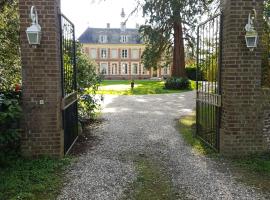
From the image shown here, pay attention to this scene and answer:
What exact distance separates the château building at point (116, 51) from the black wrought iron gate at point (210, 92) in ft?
155

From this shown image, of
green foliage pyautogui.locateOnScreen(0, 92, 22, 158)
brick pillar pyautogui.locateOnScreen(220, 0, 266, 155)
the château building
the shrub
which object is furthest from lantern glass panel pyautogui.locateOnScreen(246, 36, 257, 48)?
the château building

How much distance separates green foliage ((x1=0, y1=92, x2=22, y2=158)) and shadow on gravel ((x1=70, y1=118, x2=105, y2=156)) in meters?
1.24

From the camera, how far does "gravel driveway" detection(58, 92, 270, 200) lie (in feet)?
14.1

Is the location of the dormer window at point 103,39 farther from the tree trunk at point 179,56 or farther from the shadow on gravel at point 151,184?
the shadow on gravel at point 151,184

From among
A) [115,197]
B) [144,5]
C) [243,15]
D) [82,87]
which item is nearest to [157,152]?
[115,197]

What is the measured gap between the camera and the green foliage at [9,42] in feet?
24.8

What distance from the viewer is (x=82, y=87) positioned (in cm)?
975

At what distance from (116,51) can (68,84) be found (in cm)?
4918

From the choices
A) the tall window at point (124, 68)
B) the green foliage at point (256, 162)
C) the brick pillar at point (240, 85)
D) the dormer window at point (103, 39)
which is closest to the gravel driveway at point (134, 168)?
the green foliage at point (256, 162)

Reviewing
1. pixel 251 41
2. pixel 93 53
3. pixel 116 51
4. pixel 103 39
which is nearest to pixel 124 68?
pixel 116 51

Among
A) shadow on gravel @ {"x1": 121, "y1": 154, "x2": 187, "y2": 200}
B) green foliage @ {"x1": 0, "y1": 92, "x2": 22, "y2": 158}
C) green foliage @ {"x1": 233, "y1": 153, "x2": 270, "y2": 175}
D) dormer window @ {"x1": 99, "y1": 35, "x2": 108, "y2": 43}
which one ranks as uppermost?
dormer window @ {"x1": 99, "y1": 35, "x2": 108, "y2": 43}

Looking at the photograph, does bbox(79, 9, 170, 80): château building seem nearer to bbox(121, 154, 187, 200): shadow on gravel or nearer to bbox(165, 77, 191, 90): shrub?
bbox(165, 77, 191, 90): shrub

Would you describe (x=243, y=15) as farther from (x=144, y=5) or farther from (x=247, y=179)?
(x=144, y=5)

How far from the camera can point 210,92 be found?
7.01 meters
